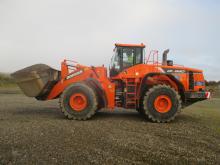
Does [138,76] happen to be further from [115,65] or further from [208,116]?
[208,116]

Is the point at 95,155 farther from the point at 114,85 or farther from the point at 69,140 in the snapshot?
the point at 114,85

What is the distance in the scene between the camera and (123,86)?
9.49 metres

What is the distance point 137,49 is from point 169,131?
3.98m

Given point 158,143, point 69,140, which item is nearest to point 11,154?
point 69,140

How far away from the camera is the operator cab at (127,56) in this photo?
9680 mm

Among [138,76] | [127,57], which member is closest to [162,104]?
[138,76]

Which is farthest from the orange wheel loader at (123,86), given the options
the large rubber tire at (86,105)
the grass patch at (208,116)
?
the grass patch at (208,116)

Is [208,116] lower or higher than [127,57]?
lower

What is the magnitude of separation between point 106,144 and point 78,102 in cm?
369

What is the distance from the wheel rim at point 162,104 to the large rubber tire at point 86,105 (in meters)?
2.26

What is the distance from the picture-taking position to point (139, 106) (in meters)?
9.15

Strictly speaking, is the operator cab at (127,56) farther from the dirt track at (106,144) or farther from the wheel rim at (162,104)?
the dirt track at (106,144)

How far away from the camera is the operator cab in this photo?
968 centimetres

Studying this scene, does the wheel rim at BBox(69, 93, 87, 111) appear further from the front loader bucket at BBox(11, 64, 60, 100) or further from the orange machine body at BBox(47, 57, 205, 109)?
the front loader bucket at BBox(11, 64, 60, 100)
